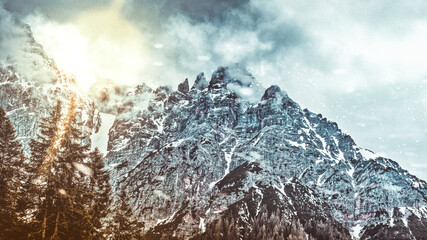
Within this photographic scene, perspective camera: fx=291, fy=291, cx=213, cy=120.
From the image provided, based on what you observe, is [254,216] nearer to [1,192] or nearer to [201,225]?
[201,225]

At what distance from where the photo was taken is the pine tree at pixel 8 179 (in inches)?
973

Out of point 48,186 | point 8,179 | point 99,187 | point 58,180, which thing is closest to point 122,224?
point 99,187

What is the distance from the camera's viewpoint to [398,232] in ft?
648

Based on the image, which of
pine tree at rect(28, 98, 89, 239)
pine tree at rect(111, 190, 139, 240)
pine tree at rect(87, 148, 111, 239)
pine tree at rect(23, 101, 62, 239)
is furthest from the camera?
pine tree at rect(111, 190, 139, 240)

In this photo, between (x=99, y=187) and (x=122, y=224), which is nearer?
(x=99, y=187)

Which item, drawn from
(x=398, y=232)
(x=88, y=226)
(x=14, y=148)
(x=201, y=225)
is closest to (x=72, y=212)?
(x=88, y=226)

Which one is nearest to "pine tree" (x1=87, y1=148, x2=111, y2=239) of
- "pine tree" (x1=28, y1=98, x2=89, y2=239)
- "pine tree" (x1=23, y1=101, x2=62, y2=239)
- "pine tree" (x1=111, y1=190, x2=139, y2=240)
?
"pine tree" (x1=111, y1=190, x2=139, y2=240)

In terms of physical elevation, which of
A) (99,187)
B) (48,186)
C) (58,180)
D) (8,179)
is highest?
(99,187)

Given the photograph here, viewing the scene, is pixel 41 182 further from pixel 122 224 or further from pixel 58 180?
pixel 122 224

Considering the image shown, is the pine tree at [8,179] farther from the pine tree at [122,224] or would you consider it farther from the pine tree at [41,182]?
the pine tree at [122,224]

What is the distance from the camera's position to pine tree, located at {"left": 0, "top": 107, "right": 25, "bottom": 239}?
24.7 m

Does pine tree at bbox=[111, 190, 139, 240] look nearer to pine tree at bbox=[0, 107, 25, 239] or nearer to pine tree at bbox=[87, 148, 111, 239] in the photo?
pine tree at bbox=[87, 148, 111, 239]

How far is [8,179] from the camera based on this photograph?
28219mm

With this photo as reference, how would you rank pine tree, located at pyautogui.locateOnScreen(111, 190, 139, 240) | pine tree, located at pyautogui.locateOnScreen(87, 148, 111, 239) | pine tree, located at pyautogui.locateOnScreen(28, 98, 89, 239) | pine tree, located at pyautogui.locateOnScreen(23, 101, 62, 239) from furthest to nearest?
pine tree, located at pyautogui.locateOnScreen(111, 190, 139, 240), pine tree, located at pyautogui.locateOnScreen(87, 148, 111, 239), pine tree, located at pyautogui.locateOnScreen(28, 98, 89, 239), pine tree, located at pyautogui.locateOnScreen(23, 101, 62, 239)
